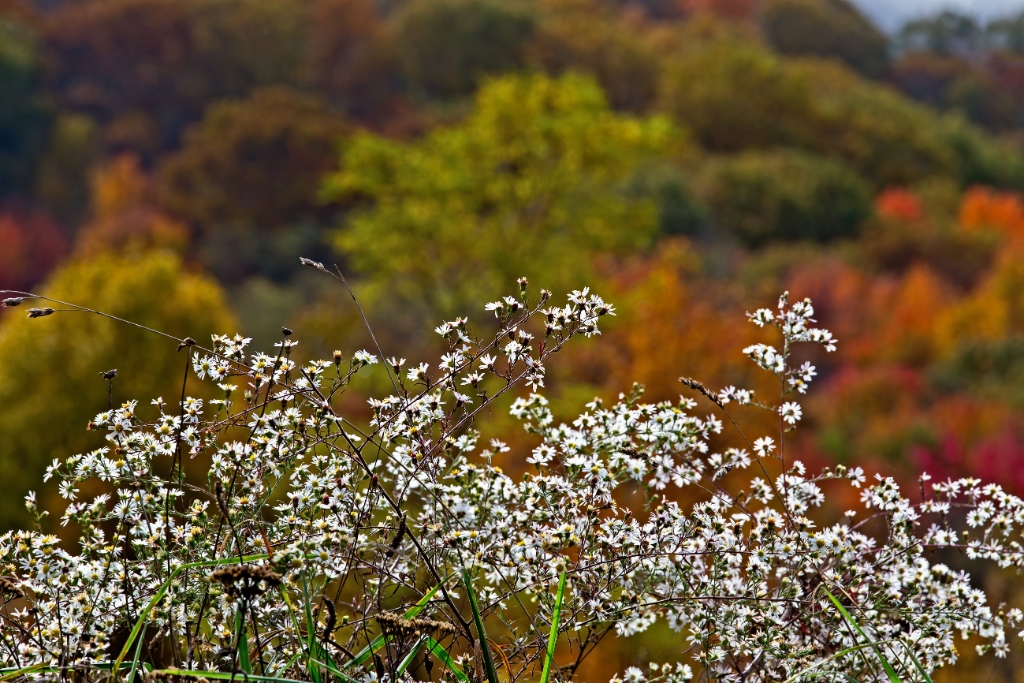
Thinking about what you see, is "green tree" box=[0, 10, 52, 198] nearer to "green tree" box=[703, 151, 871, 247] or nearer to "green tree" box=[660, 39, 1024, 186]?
"green tree" box=[660, 39, 1024, 186]

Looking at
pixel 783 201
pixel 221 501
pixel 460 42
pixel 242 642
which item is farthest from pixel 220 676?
pixel 460 42

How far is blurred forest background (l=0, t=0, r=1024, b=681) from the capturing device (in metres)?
16.6

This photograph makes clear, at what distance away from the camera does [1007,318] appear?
86.1 ft

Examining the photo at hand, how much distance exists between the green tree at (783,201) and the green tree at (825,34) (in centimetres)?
3373

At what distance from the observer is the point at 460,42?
57.6 metres

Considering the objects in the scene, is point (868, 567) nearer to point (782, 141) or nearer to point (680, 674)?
point (680, 674)

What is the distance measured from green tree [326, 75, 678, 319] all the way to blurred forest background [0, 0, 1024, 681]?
64 millimetres

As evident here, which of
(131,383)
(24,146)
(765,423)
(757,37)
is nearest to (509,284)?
(765,423)

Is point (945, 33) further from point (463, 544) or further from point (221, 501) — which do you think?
point (221, 501)

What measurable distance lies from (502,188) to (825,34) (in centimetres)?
5875

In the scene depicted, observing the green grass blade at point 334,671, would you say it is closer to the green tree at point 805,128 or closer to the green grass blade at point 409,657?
the green grass blade at point 409,657

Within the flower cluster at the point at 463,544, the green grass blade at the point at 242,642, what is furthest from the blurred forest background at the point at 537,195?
the green grass blade at the point at 242,642

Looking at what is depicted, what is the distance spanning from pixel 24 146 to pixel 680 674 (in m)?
54.9

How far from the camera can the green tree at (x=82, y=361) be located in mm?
11828
